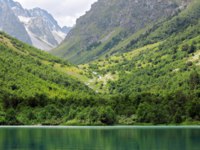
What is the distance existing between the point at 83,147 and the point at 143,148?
44.5ft

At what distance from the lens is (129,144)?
357ft

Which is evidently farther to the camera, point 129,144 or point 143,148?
point 129,144

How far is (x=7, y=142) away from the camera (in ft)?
369

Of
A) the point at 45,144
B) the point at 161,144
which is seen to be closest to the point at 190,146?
the point at 161,144

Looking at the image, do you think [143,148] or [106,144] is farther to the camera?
[106,144]

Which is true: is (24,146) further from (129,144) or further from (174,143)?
(174,143)

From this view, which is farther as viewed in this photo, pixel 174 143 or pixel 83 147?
pixel 174 143

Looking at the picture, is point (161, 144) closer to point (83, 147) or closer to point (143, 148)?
point (143, 148)

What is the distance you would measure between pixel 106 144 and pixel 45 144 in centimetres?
1447

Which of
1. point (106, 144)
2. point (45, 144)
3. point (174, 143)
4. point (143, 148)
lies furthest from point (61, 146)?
point (174, 143)

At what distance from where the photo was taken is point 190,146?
336 feet

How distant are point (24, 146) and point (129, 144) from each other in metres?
24.7

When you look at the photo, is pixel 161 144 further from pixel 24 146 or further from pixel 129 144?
pixel 24 146

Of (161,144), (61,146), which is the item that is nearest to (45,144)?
(61,146)
